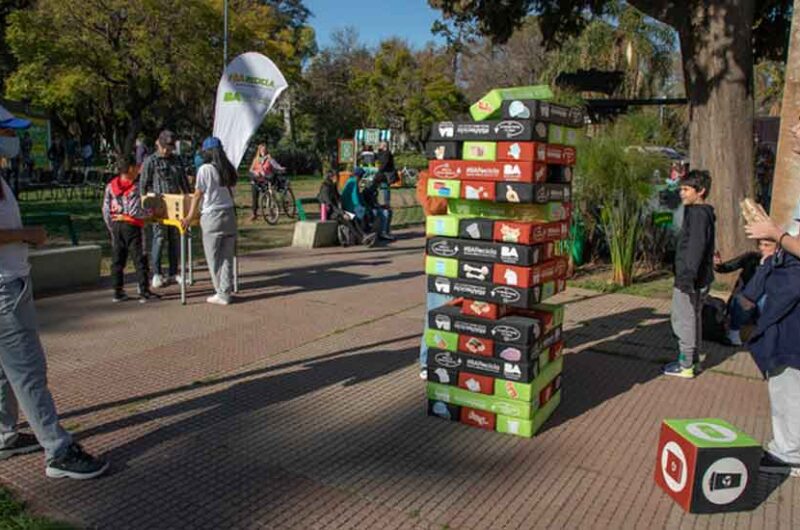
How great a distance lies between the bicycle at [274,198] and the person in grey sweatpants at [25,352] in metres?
12.1

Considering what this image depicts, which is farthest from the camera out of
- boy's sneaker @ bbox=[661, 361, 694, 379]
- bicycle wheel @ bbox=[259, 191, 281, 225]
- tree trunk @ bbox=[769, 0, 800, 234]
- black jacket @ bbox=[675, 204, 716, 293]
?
bicycle wheel @ bbox=[259, 191, 281, 225]

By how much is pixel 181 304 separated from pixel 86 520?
474cm

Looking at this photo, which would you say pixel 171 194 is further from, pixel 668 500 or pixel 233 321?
pixel 668 500

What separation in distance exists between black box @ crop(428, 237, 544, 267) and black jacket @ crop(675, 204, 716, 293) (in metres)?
1.66

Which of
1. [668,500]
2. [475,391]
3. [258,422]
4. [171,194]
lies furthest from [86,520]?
[171,194]

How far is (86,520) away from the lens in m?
3.33

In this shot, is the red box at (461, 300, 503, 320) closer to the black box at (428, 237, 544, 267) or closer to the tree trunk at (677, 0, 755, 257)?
the black box at (428, 237, 544, 267)

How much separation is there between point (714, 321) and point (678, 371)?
1490 mm

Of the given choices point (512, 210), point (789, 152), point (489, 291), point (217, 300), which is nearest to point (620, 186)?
point (789, 152)

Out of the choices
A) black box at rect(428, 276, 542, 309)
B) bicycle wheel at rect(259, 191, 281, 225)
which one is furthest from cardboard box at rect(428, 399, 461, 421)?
bicycle wheel at rect(259, 191, 281, 225)

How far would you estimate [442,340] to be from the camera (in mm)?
4707

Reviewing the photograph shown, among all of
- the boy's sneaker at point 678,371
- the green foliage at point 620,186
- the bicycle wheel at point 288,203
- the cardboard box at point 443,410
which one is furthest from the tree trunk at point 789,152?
the bicycle wheel at point 288,203

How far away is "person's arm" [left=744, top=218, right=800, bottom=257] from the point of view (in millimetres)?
3666

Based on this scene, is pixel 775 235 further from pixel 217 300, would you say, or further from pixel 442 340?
pixel 217 300
